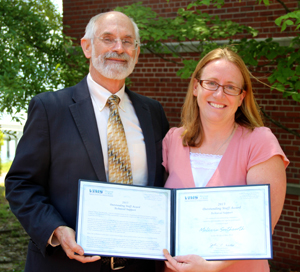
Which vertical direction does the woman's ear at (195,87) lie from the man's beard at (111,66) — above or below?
below

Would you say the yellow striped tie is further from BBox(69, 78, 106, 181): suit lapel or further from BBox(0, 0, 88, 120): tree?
BBox(0, 0, 88, 120): tree

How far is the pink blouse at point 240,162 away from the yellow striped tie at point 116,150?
34 cm

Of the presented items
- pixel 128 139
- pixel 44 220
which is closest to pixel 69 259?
pixel 44 220

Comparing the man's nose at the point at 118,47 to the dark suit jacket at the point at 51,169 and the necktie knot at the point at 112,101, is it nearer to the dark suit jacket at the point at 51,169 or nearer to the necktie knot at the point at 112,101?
the necktie knot at the point at 112,101

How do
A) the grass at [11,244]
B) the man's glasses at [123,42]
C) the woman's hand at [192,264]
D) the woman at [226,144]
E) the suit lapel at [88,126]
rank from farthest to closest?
1. the grass at [11,244]
2. the man's glasses at [123,42]
3. the suit lapel at [88,126]
4. the woman at [226,144]
5. the woman's hand at [192,264]

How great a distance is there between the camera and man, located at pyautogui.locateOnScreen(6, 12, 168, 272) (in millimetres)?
2256

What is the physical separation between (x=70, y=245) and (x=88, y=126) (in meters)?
0.81

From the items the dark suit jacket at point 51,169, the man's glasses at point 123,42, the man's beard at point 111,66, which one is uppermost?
the man's glasses at point 123,42

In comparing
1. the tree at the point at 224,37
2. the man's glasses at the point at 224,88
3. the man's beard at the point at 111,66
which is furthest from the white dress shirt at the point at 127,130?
the tree at the point at 224,37

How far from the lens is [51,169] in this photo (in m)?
2.37

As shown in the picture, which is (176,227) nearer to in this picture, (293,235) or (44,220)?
(44,220)

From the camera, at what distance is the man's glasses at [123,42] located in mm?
2656

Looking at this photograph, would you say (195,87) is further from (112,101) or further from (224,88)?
(112,101)

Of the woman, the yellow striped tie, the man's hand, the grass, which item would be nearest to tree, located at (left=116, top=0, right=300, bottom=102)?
the woman
